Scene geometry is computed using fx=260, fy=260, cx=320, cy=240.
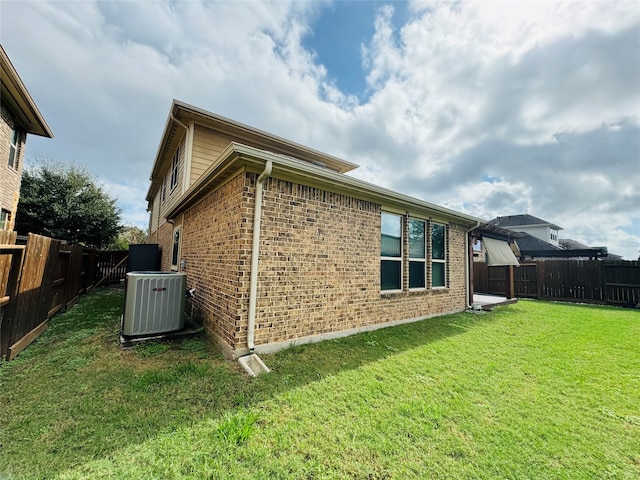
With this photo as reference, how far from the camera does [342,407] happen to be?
2727 millimetres

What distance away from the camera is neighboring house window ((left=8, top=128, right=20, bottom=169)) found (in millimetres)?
9359

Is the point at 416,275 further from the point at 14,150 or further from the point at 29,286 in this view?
the point at 14,150

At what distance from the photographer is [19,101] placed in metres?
8.37

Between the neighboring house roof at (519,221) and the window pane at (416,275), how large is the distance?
31900 mm

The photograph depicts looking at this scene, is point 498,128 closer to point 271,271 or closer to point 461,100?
point 461,100

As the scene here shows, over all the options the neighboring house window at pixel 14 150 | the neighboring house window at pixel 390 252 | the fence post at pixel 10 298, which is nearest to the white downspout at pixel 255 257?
the neighboring house window at pixel 390 252

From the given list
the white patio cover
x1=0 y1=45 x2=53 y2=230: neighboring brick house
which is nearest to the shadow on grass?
the white patio cover

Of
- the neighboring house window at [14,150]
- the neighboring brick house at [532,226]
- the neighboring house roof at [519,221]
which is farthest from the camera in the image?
the neighboring house roof at [519,221]

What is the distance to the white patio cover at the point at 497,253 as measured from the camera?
32.3ft

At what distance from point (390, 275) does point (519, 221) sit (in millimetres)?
36462

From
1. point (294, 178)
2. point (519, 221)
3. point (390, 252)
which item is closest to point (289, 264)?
point (294, 178)

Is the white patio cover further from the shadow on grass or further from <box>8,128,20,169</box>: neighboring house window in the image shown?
<box>8,128,20,169</box>: neighboring house window

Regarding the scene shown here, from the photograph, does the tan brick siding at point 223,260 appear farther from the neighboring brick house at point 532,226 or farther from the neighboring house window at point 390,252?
the neighboring brick house at point 532,226

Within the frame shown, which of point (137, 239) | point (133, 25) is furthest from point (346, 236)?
point (137, 239)
